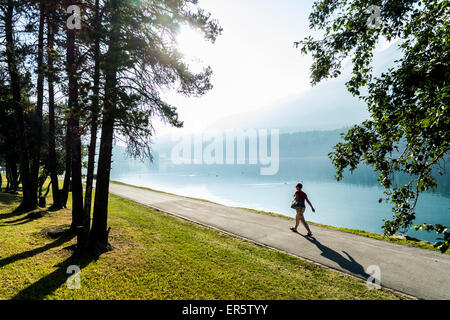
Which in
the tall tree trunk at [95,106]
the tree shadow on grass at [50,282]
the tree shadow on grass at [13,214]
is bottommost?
the tree shadow on grass at [50,282]

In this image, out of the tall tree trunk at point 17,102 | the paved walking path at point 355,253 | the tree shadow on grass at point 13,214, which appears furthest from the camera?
the tree shadow on grass at point 13,214

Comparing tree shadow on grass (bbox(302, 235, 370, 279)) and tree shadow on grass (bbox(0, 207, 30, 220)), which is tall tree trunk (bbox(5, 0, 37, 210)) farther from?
tree shadow on grass (bbox(302, 235, 370, 279))

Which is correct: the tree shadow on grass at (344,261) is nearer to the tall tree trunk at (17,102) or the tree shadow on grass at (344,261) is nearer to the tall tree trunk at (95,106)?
the tall tree trunk at (95,106)

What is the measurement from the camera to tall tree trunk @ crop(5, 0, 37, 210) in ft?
31.6

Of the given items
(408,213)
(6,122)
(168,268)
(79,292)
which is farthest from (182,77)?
(6,122)

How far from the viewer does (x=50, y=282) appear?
17.6ft

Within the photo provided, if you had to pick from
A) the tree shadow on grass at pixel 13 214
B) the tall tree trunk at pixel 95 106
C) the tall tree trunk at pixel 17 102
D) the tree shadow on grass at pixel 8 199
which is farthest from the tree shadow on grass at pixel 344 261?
the tree shadow on grass at pixel 8 199

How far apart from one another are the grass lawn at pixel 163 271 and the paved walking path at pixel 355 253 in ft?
2.30

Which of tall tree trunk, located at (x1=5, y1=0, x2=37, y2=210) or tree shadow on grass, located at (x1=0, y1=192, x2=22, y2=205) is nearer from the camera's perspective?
tall tree trunk, located at (x1=5, y1=0, x2=37, y2=210)

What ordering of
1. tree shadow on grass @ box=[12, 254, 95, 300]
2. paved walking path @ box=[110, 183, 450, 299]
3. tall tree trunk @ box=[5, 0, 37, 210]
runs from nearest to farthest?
tree shadow on grass @ box=[12, 254, 95, 300], paved walking path @ box=[110, 183, 450, 299], tall tree trunk @ box=[5, 0, 37, 210]

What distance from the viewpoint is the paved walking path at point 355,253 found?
612 centimetres

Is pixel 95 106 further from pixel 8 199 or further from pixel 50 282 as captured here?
pixel 8 199

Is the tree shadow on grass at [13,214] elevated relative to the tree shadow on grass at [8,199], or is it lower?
elevated

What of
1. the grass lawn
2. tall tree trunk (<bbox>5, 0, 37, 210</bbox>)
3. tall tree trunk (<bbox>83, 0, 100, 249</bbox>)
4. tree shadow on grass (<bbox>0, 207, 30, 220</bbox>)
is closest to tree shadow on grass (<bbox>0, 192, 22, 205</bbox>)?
tree shadow on grass (<bbox>0, 207, 30, 220</bbox>)
